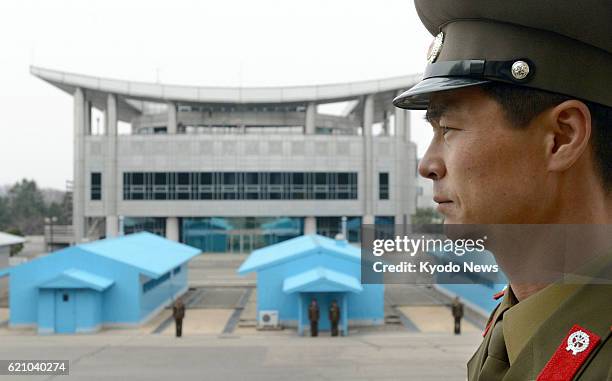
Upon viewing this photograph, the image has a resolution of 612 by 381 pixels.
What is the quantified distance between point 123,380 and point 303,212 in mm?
30013

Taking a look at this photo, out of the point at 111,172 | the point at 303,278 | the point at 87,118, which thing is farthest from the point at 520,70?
the point at 87,118

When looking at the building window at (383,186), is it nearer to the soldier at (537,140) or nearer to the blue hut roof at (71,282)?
the blue hut roof at (71,282)

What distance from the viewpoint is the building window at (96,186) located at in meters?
37.9

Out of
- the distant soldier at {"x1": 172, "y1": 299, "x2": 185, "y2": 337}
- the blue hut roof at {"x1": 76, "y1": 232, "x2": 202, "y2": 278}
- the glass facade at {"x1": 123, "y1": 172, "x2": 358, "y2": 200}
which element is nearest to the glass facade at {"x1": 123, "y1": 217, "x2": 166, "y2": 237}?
the glass facade at {"x1": 123, "y1": 172, "x2": 358, "y2": 200}

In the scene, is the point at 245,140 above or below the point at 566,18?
above

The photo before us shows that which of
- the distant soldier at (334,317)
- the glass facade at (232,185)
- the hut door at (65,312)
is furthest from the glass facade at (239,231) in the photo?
the distant soldier at (334,317)

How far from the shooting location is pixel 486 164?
993mm

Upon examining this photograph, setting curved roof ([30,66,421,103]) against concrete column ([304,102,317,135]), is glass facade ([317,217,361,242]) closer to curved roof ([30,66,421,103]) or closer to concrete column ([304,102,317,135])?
concrete column ([304,102,317,135])

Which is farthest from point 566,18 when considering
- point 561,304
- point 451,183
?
point 561,304

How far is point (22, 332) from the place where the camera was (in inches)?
578

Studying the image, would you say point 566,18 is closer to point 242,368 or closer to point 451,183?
point 451,183

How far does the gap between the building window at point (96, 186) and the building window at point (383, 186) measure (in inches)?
813

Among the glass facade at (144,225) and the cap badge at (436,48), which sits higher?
the cap badge at (436,48)

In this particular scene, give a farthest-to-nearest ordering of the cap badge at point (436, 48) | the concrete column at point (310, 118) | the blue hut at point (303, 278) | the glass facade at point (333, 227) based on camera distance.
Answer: the glass facade at point (333, 227)
the concrete column at point (310, 118)
the blue hut at point (303, 278)
the cap badge at point (436, 48)
